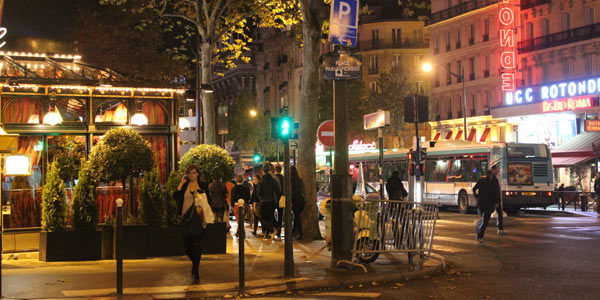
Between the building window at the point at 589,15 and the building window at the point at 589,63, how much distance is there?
2.14 metres

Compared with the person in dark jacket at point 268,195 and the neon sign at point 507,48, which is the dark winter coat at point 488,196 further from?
the neon sign at point 507,48

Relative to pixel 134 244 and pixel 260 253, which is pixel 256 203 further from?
pixel 134 244

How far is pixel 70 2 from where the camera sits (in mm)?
26953

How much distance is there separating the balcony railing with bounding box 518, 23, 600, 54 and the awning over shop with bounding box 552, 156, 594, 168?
11.2m

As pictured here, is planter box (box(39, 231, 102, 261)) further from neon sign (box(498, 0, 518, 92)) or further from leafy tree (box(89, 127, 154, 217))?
neon sign (box(498, 0, 518, 92))

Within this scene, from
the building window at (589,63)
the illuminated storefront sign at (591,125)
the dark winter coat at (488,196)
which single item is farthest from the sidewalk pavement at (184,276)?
the building window at (589,63)

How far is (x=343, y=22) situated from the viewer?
12664 mm

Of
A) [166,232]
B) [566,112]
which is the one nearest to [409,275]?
[166,232]

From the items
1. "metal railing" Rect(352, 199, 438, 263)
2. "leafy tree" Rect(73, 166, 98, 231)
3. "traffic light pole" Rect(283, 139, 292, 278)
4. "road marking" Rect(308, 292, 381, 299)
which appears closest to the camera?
"road marking" Rect(308, 292, 381, 299)

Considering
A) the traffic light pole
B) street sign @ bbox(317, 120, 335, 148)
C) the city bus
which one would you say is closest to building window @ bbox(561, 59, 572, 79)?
the city bus

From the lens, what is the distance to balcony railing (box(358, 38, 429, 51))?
3095 inches

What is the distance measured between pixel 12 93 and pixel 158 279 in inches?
268

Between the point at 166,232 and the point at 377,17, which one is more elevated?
the point at 377,17

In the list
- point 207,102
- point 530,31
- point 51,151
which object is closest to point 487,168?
point 207,102
